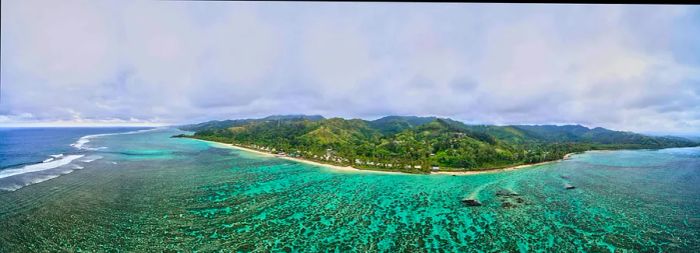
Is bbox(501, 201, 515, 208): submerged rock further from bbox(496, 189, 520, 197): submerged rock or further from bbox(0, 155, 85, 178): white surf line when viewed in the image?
bbox(0, 155, 85, 178): white surf line

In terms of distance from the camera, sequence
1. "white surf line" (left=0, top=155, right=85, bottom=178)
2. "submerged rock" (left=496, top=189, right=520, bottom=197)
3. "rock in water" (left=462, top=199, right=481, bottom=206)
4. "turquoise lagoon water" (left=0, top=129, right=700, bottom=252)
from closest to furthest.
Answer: "turquoise lagoon water" (left=0, top=129, right=700, bottom=252)
"rock in water" (left=462, top=199, right=481, bottom=206)
"submerged rock" (left=496, top=189, right=520, bottom=197)
"white surf line" (left=0, top=155, right=85, bottom=178)

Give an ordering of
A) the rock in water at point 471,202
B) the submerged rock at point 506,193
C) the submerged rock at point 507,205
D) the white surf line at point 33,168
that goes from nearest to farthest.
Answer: the submerged rock at point 507,205
the rock in water at point 471,202
the submerged rock at point 506,193
the white surf line at point 33,168

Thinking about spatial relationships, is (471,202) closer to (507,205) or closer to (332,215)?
(507,205)

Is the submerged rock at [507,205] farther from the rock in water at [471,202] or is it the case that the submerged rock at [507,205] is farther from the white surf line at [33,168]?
the white surf line at [33,168]

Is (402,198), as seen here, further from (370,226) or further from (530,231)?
(530,231)

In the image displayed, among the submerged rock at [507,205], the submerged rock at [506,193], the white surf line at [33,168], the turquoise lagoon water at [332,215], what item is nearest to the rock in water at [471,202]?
the turquoise lagoon water at [332,215]

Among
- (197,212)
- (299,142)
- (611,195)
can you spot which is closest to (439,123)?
(299,142)

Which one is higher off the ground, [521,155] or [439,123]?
[439,123]

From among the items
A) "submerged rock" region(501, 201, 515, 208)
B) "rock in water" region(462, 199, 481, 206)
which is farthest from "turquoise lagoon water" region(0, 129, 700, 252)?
"rock in water" region(462, 199, 481, 206)

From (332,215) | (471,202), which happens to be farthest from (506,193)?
(332,215)
